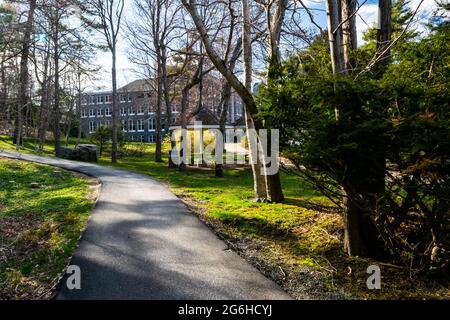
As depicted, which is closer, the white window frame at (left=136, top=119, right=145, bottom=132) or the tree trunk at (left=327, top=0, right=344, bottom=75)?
the tree trunk at (left=327, top=0, right=344, bottom=75)

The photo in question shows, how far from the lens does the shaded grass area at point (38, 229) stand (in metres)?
4.61

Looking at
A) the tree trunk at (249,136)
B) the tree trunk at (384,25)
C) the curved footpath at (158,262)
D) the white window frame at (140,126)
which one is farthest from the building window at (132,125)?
the tree trunk at (384,25)

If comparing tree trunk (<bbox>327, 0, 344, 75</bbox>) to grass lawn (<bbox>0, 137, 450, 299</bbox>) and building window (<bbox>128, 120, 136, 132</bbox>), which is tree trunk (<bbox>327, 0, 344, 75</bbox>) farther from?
building window (<bbox>128, 120, 136, 132</bbox>)

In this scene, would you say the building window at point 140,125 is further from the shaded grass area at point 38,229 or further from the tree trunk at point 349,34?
the tree trunk at point 349,34

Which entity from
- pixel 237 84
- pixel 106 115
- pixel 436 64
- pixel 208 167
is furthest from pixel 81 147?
pixel 106 115

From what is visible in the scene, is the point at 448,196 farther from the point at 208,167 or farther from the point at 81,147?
the point at 81,147

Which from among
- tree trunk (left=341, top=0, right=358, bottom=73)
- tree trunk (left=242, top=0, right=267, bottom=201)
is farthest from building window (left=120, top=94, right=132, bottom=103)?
tree trunk (left=341, top=0, right=358, bottom=73)

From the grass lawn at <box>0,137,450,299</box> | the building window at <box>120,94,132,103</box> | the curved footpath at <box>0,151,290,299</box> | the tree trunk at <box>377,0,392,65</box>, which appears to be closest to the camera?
the curved footpath at <box>0,151,290,299</box>

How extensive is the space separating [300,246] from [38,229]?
4.91m

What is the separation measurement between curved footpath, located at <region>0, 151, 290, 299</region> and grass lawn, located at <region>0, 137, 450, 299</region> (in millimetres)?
383

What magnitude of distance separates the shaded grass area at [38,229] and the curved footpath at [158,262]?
1.02ft

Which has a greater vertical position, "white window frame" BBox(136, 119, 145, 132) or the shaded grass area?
"white window frame" BBox(136, 119, 145, 132)

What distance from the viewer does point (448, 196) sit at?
3.83 meters

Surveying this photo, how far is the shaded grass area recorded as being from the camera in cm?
461
